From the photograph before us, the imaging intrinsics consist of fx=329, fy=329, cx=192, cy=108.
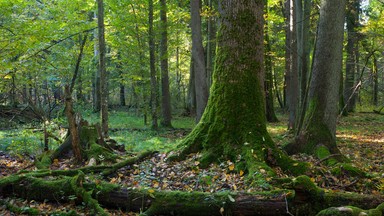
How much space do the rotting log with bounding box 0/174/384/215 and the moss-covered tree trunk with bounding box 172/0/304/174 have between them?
63.2 inches

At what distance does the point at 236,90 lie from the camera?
670 centimetres

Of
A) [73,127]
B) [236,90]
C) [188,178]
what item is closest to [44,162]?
[73,127]

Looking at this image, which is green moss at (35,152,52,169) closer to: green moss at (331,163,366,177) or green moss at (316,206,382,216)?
green moss at (316,206,382,216)

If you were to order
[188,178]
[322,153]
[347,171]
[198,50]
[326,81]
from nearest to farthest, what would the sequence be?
1. [188,178]
2. [347,171]
3. [322,153]
4. [326,81]
5. [198,50]

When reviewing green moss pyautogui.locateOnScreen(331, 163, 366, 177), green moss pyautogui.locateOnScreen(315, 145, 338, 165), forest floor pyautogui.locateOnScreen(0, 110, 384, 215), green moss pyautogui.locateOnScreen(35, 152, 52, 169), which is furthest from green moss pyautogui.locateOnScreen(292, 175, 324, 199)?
green moss pyautogui.locateOnScreen(35, 152, 52, 169)

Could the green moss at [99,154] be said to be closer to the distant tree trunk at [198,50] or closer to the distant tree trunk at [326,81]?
the distant tree trunk at [326,81]

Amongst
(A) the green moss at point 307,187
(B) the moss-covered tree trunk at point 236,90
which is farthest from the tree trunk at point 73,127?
(A) the green moss at point 307,187

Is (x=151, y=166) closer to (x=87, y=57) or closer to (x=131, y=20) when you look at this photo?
(x=131, y=20)

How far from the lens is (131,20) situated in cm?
1641

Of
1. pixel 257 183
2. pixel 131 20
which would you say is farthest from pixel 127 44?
pixel 257 183

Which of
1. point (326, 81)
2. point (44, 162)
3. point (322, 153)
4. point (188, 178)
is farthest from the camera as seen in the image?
point (326, 81)

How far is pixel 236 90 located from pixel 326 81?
2701 mm

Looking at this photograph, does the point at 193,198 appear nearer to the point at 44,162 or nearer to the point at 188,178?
the point at 188,178

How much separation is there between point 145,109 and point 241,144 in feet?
41.0
